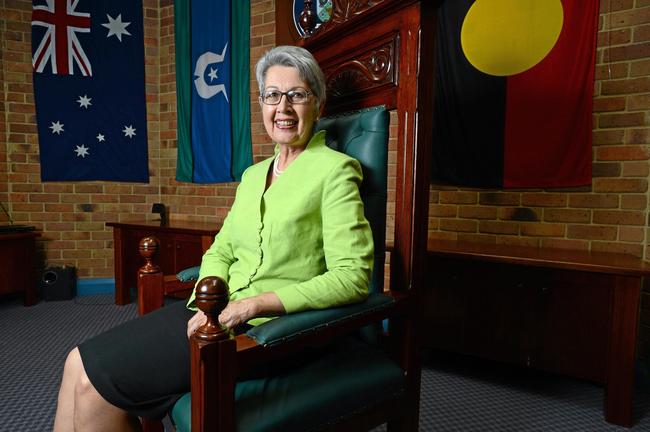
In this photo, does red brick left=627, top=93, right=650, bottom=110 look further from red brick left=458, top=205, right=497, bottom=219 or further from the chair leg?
the chair leg

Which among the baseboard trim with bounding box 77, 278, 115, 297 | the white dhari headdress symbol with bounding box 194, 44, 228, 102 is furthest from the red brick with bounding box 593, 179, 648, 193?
the baseboard trim with bounding box 77, 278, 115, 297

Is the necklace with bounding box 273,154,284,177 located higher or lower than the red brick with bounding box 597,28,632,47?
lower

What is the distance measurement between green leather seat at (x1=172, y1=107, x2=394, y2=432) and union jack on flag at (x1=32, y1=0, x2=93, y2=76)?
11.3 ft

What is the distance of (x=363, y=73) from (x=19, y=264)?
3399 mm

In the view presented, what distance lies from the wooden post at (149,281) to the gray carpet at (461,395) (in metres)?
0.92

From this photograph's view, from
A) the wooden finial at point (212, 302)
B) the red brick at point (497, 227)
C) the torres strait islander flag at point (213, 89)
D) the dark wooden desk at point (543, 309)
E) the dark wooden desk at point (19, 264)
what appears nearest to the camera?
the wooden finial at point (212, 302)

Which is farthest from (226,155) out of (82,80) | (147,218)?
(82,80)

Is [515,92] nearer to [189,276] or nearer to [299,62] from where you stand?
[299,62]

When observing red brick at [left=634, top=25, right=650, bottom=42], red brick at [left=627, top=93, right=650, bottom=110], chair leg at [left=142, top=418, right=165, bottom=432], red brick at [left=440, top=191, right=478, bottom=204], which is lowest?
chair leg at [left=142, top=418, right=165, bottom=432]

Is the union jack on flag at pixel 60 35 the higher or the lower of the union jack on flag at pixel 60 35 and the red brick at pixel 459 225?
the higher

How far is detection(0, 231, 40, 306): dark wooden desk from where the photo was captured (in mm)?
3424

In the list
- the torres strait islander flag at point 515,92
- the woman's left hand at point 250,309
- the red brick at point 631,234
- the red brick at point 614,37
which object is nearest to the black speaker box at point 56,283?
the torres strait islander flag at point 515,92

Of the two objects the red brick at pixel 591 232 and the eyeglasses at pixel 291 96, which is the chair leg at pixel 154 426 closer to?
the eyeglasses at pixel 291 96

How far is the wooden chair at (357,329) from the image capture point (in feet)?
2.89
